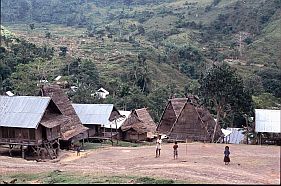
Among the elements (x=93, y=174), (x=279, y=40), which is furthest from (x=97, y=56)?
(x=93, y=174)

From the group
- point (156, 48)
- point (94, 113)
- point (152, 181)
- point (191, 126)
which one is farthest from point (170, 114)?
point (156, 48)

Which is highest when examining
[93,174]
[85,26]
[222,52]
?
[85,26]

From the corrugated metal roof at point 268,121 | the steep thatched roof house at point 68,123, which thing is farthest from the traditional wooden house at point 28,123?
the corrugated metal roof at point 268,121

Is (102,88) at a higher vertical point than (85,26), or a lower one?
lower

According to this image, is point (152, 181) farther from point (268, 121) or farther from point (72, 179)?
point (268, 121)

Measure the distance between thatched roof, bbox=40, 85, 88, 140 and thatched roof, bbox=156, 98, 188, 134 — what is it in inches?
369

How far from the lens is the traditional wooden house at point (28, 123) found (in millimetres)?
33531

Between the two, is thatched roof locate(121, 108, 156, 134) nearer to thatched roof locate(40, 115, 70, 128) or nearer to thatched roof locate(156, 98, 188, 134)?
thatched roof locate(156, 98, 188, 134)

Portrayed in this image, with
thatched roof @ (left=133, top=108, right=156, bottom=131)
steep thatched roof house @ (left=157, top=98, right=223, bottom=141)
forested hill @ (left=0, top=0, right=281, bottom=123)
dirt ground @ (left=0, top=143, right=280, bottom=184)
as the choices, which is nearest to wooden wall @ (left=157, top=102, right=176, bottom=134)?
thatched roof @ (left=133, top=108, right=156, bottom=131)

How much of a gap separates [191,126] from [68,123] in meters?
11.3

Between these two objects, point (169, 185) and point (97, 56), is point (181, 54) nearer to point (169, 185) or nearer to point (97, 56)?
point (97, 56)

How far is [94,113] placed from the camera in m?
45.5

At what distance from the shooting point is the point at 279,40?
11469cm

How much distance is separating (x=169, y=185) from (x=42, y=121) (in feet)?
55.6
